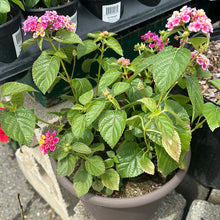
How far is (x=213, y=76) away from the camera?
1.22 metres

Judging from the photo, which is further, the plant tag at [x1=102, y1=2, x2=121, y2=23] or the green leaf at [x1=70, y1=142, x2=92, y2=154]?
the plant tag at [x1=102, y1=2, x2=121, y2=23]

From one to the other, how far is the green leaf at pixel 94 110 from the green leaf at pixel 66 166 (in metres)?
0.15

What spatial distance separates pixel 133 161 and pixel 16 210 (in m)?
1.02

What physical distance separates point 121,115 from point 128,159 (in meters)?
0.19

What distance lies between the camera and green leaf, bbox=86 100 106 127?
0.78 meters

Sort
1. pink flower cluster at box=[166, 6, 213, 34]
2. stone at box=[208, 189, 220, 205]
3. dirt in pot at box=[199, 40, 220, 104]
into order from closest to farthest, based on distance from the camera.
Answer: pink flower cluster at box=[166, 6, 213, 34] < dirt in pot at box=[199, 40, 220, 104] < stone at box=[208, 189, 220, 205]

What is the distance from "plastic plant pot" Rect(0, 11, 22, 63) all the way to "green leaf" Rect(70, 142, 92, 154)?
14.2 inches

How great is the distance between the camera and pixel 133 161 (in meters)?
0.92

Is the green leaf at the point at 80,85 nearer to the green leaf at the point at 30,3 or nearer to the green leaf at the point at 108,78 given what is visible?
the green leaf at the point at 108,78

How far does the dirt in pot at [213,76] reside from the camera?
1.14 meters

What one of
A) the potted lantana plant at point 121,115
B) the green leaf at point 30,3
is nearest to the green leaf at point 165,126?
the potted lantana plant at point 121,115

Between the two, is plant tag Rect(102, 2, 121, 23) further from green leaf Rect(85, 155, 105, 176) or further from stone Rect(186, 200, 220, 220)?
stone Rect(186, 200, 220, 220)

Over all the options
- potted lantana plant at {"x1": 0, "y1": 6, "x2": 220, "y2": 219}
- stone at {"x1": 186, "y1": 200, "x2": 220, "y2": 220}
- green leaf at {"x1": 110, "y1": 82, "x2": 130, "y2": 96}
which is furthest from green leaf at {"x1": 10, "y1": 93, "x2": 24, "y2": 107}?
stone at {"x1": 186, "y1": 200, "x2": 220, "y2": 220}

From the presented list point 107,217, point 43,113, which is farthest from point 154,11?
point 107,217
